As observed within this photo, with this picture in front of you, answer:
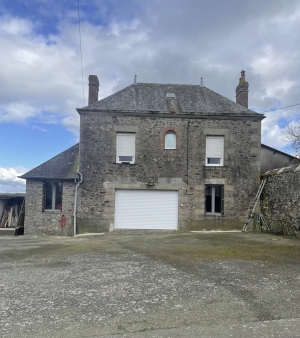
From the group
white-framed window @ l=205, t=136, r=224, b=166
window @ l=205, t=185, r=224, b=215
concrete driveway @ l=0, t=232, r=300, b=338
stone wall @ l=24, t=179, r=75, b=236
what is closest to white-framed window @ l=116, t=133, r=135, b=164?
stone wall @ l=24, t=179, r=75, b=236

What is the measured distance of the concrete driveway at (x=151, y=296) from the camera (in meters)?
3.19

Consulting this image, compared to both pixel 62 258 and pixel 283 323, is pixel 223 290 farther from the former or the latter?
pixel 62 258

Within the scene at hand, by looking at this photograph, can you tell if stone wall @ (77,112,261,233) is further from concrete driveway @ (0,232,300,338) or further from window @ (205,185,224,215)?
Result: concrete driveway @ (0,232,300,338)

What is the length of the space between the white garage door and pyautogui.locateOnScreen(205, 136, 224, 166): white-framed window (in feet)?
7.40

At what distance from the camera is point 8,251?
8.09 m

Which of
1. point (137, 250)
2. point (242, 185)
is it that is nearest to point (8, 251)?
point (137, 250)

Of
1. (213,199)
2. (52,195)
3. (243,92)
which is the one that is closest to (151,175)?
(213,199)

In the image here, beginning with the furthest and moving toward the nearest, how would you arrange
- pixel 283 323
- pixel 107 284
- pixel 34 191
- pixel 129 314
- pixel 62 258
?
pixel 34 191 → pixel 62 258 → pixel 107 284 → pixel 129 314 → pixel 283 323

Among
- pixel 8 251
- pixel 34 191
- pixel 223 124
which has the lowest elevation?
pixel 8 251

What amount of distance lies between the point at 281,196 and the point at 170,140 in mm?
5307

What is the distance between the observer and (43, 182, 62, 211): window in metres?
13.2

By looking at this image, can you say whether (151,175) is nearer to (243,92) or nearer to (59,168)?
(59,168)

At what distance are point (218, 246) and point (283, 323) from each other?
210 inches

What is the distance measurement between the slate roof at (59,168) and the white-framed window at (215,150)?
620 cm
